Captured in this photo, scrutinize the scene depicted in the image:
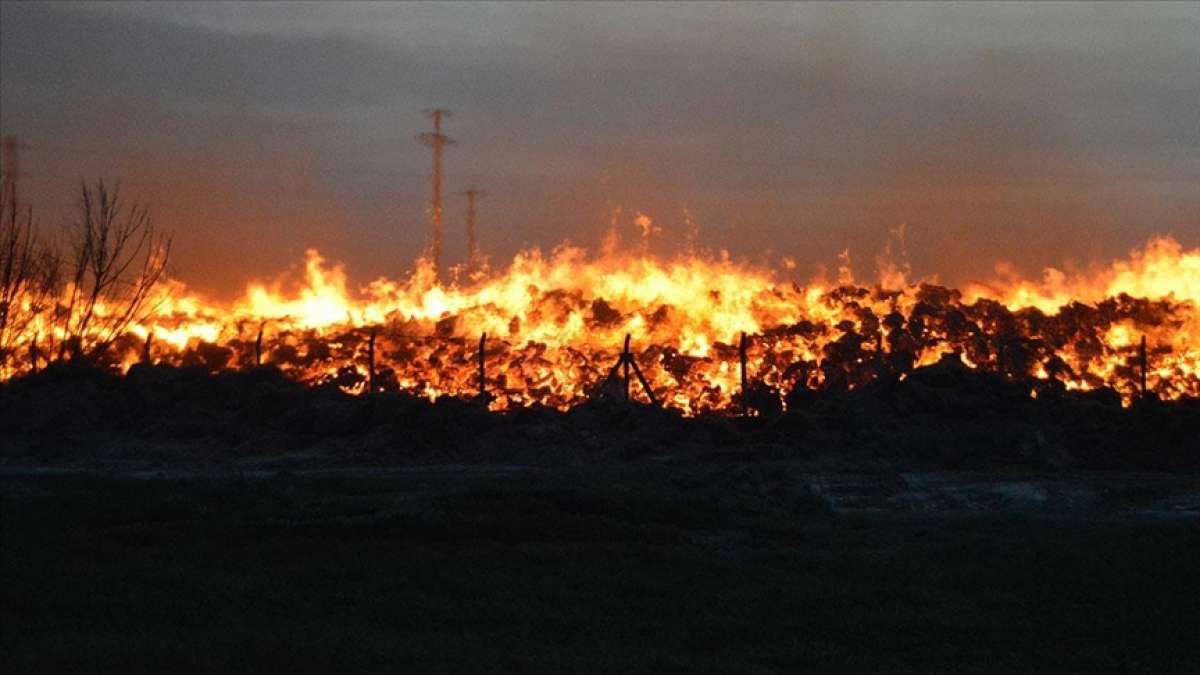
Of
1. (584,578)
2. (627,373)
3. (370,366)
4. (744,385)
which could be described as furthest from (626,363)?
(584,578)

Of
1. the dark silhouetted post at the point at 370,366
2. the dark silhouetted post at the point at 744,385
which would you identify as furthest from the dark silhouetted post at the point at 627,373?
the dark silhouetted post at the point at 370,366

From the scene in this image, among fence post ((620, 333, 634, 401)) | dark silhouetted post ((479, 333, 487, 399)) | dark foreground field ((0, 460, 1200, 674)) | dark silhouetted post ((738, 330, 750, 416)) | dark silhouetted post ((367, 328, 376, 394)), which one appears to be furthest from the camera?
dark silhouetted post ((367, 328, 376, 394))

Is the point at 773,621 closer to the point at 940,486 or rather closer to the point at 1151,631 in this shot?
the point at 1151,631

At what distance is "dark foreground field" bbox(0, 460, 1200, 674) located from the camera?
38.5ft

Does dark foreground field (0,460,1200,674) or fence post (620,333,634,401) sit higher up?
fence post (620,333,634,401)

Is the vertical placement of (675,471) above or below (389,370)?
below

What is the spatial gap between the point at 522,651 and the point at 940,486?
43.4 feet

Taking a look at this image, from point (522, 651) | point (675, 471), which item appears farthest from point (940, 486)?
point (522, 651)

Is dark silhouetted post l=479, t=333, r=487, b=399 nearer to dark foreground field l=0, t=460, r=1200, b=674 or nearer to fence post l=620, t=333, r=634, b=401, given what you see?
fence post l=620, t=333, r=634, b=401

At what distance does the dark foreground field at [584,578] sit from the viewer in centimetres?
1174

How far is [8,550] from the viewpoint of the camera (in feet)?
53.1

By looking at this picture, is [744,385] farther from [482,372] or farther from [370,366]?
[370,366]

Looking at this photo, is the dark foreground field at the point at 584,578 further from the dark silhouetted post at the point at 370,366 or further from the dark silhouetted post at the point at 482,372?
the dark silhouetted post at the point at 370,366

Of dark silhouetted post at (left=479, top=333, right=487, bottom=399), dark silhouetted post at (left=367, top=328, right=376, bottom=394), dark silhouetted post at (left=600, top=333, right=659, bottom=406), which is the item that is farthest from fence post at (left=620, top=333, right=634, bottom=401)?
dark silhouetted post at (left=367, top=328, right=376, bottom=394)
